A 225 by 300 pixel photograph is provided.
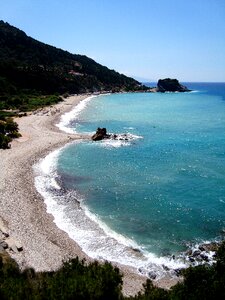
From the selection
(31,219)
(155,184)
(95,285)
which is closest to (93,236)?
(31,219)

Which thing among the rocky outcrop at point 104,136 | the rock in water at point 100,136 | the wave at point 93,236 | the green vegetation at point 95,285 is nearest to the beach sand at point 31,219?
the wave at point 93,236

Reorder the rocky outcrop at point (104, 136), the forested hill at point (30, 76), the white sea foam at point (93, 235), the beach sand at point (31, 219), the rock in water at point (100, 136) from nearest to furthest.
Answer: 1. the beach sand at point (31, 219)
2. the white sea foam at point (93, 235)
3. the rock in water at point (100, 136)
4. the rocky outcrop at point (104, 136)
5. the forested hill at point (30, 76)

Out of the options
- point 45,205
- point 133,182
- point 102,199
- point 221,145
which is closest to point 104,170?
point 133,182

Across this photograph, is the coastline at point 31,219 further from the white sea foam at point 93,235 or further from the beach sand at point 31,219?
the white sea foam at point 93,235

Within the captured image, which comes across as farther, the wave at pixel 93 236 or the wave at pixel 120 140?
the wave at pixel 120 140

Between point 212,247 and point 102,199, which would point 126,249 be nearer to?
point 212,247

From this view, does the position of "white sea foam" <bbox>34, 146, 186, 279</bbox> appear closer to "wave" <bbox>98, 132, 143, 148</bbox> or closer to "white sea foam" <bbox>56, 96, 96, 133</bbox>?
"wave" <bbox>98, 132, 143, 148</bbox>

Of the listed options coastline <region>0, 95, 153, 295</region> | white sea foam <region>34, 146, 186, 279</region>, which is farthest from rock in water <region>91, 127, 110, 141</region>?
Result: white sea foam <region>34, 146, 186, 279</region>
